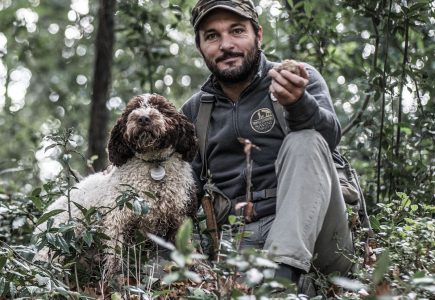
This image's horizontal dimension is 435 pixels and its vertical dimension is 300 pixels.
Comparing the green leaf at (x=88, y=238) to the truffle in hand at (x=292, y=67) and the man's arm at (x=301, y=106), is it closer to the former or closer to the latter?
the man's arm at (x=301, y=106)

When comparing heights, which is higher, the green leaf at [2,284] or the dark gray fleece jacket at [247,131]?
the dark gray fleece jacket at [247,131]

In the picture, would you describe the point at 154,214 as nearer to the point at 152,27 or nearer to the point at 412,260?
the point at 412,260

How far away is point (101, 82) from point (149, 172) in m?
2.95

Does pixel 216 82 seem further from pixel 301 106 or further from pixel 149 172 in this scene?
pixel 301 106

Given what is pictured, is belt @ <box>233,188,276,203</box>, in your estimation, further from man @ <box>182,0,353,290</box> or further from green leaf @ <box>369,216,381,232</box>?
green leaf @ <box>369,216,381,232</box>

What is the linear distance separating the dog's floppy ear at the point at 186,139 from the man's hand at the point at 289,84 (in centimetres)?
112

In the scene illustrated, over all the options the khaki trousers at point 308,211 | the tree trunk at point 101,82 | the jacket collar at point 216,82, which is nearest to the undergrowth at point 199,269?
the khaki trousers at point 308,211

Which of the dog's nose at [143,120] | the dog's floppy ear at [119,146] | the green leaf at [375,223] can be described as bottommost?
the green leaf at [375,223]

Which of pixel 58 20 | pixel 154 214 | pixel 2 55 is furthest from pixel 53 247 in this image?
pixel 58 20

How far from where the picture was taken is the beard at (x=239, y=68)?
4.51 meters

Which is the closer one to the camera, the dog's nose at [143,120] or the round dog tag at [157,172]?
the dog's nose at [143,120]

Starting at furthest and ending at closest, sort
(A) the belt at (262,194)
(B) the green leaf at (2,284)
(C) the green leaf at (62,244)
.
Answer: (A) the belt at (262,194) < (C) the green leaf at (62,244) < (B) the green leaf at (2,284)

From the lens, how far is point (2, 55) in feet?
31.9

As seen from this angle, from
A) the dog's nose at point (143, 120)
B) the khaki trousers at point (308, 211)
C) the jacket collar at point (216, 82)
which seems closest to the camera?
the khaki trousers at point (308, 211)
